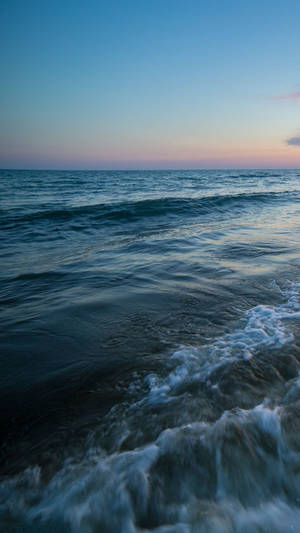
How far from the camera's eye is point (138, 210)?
493 inches

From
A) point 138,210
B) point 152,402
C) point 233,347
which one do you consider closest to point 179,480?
point 152,402

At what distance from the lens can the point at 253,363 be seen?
2301 millimetres

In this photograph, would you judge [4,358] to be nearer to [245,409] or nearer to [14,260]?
[245,409]

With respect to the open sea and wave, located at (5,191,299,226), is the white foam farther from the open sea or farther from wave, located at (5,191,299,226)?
wave, located at (5,191,299,226)

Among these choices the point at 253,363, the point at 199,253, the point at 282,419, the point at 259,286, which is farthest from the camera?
the point at 199,253

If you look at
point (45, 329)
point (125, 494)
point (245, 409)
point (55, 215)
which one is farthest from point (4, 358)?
point (55, 215)

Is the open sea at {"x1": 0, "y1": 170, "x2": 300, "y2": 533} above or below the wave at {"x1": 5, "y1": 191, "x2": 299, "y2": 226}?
below

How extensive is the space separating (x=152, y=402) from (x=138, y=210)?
11.2 metres

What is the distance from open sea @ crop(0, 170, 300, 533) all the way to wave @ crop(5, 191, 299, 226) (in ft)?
22.9

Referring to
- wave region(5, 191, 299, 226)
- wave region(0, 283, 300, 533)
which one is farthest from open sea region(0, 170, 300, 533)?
wave region(5, 191, 299, 226)

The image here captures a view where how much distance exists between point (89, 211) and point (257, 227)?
23.3 ft

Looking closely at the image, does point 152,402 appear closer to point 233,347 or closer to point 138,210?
point 233,347

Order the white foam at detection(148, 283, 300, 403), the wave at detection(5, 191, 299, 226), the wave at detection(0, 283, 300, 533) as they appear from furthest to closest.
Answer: the wave at detection(5, 191, 299, 226) < the white foam at detection(148, 283, 300, 403) < the wave at detection(0, 283, 300, 533)

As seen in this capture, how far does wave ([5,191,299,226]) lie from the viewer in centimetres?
1112
